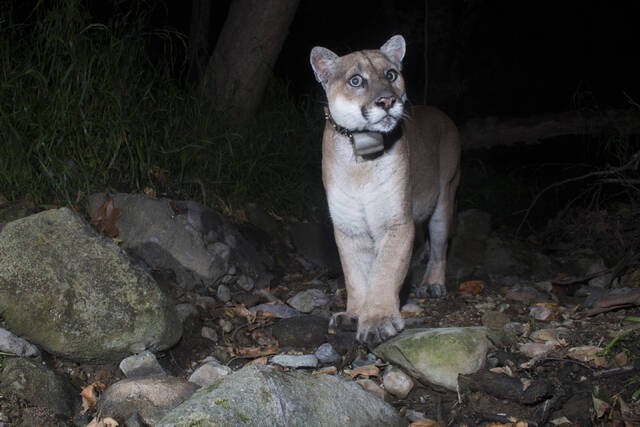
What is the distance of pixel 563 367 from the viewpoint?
2.96 metres

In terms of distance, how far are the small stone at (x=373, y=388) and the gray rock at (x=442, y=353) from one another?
16 cm

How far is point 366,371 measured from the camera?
328 centimetres

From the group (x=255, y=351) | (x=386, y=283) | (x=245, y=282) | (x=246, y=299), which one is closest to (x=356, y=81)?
(x=386, y=283)

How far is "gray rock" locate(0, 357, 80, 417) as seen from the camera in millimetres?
2842

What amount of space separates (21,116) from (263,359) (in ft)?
8.43

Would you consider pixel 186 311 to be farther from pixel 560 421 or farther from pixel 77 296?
pixel 560 421

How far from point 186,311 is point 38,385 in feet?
3.66

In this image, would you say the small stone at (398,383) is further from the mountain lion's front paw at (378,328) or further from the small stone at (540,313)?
the small stone at (540,313)

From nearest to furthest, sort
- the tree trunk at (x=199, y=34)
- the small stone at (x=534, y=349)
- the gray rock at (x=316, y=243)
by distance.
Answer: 1. the small stone at (x=534, y=349)
2. the gray rock at (x=316, y=243)
3. the tree trunk at (x=199, y=34)

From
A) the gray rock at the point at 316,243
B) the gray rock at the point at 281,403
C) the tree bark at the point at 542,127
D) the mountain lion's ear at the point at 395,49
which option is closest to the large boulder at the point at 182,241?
the gray rock at the point at 316,243

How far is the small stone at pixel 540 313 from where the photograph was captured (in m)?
3.96

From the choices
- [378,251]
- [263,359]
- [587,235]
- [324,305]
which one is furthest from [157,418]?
[587,235]

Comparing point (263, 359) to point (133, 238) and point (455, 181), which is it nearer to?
point (133, 238)

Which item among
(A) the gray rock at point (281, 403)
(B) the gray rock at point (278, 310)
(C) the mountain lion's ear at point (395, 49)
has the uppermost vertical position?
(C) the mountain lion's ear at point (395, 49)
